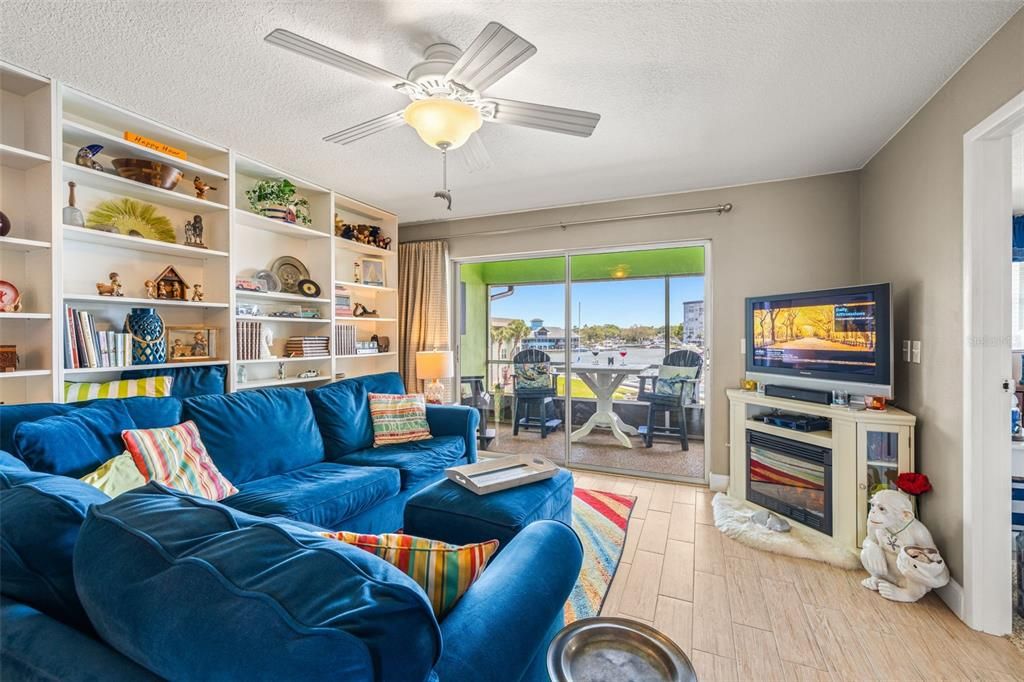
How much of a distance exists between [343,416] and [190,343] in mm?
1127

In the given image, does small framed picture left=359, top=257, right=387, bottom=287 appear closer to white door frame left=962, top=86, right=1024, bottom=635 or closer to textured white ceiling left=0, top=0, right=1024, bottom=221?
textured white ceiling left=0, top=0, right=1024, bottom=221

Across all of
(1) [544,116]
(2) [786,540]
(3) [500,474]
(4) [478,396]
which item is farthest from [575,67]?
(4) [478,396]

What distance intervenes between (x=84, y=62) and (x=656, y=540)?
12.7 ft

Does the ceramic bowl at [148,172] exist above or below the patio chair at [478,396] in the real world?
above

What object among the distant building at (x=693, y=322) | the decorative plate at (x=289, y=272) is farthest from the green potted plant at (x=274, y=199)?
the distant building at (x=693, y=322)

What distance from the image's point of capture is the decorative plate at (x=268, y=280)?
3.54m

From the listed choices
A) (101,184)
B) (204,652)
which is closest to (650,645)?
(204,652)

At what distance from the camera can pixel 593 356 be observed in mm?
4387

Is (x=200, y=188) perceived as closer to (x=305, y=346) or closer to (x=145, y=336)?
(x=145, y=336)

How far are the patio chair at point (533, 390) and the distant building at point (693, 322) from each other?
131cm

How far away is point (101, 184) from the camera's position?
102 inches

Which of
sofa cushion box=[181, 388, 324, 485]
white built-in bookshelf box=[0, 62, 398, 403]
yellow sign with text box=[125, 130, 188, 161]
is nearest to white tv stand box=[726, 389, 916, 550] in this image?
sofa cushion box=[181, 388, 324, 485]

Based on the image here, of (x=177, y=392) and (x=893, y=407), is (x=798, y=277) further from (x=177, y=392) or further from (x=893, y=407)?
(x=177, y=392)

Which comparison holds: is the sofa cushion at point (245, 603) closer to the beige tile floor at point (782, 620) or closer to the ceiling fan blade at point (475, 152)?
the beige tile floor at point (782, 620)
